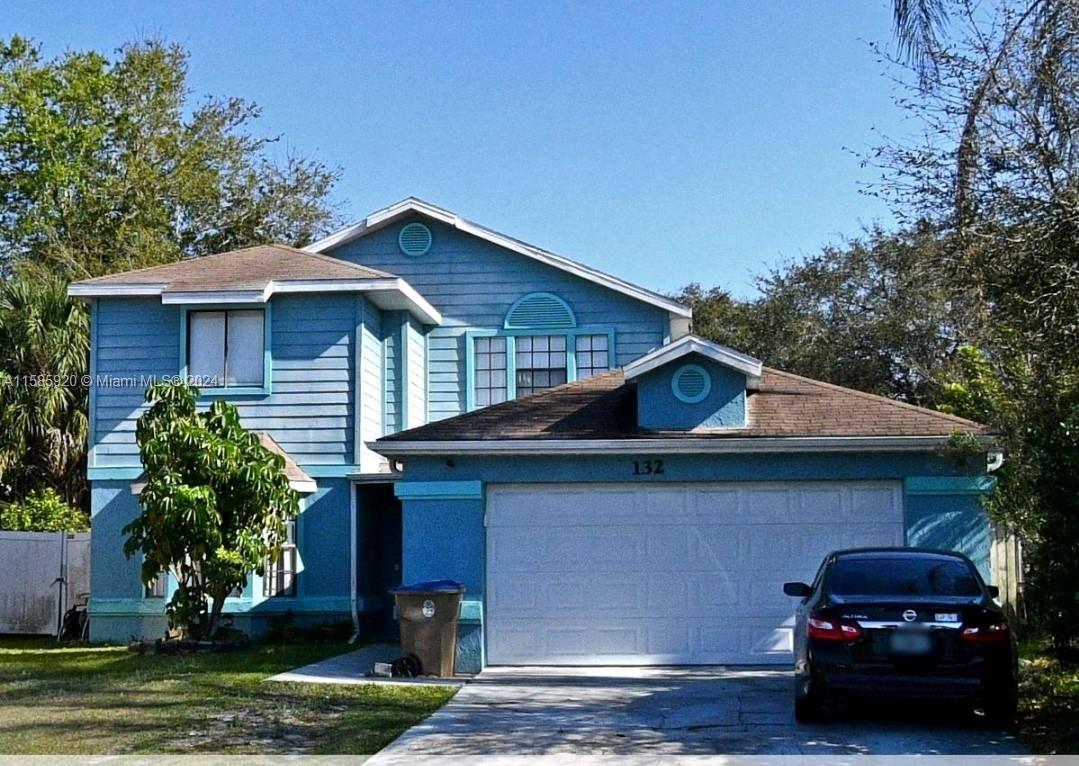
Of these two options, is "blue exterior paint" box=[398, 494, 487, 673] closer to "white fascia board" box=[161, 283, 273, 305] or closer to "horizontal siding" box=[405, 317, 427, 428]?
"white fascia board" box=[161, 283, 273, 305]

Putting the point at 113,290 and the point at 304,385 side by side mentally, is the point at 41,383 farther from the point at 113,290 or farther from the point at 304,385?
the point at 304,385

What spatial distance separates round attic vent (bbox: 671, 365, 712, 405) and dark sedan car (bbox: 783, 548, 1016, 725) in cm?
527

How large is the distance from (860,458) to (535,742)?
6.54 m

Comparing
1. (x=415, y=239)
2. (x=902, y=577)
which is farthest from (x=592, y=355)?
(x=902, y=577)

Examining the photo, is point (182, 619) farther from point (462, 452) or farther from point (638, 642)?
point (638, 642)

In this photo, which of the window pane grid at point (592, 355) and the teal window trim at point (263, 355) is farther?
the window pane grid at point (592, 355)

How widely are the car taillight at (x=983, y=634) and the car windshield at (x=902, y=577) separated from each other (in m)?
0.52

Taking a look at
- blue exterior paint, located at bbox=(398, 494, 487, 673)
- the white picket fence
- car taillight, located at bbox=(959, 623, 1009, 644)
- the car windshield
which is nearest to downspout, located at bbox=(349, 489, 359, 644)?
blue exterior paint, located at bbox=(398, 494, 487, 673)

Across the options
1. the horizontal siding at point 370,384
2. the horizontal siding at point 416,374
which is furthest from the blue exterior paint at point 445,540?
the horizontal siding at point 416,374

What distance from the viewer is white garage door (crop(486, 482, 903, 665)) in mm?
16016

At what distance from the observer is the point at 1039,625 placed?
11406 millimetres

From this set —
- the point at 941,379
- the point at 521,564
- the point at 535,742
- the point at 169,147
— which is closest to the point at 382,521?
the point at 521,564

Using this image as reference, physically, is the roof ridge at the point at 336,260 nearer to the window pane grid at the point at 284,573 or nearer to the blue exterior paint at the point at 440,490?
the window pane grid at the point at 284,573

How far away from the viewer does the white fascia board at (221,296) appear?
20.8 meters
